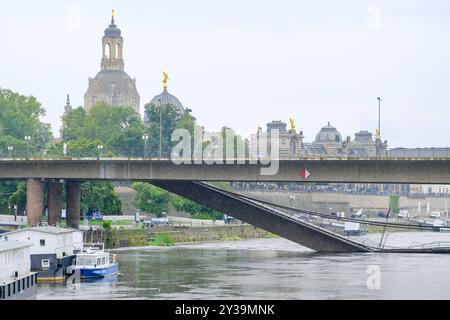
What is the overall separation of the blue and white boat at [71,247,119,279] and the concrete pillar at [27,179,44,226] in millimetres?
31230

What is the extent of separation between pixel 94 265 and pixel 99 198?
5829 cm

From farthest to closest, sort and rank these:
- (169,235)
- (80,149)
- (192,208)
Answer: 1. (80,149)
2. (192,208)
3. (169,235)

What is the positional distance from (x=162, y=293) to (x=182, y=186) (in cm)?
4424

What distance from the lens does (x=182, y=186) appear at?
5025 inches

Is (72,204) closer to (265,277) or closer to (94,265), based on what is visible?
(94,265)

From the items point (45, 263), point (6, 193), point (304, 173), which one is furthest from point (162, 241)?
point (45, 263)

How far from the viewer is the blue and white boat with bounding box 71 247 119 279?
95688mm

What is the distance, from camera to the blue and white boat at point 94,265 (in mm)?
95688

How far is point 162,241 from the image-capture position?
142 meters

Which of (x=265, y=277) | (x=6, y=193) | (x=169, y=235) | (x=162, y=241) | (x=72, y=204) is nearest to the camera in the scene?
(x=265, y=277)

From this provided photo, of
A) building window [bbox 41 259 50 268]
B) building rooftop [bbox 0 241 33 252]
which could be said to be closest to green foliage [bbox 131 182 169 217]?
building window [bbox 41 259 50 268]

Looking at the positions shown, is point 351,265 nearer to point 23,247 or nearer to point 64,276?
point 64,276

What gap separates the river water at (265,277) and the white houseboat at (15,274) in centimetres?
232
